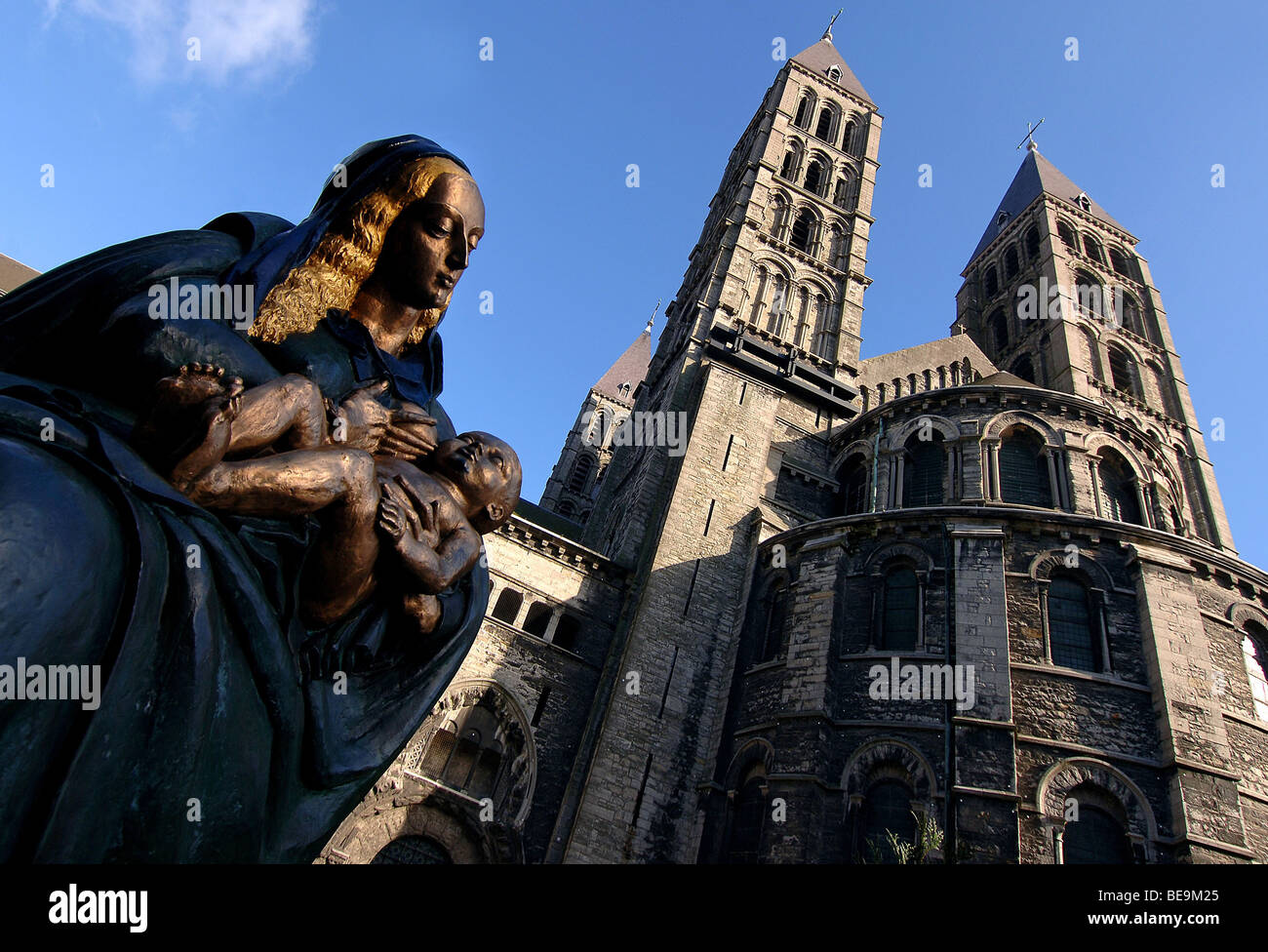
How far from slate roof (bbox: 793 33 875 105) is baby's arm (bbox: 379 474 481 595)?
39589mm

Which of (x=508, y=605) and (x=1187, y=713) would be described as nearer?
(x=1187, y=713)

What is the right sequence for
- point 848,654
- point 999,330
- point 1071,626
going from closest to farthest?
point 1071,626, point 848,654, point 999,330

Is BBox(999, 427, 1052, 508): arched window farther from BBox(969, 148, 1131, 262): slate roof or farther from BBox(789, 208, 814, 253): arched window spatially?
BBox(969, 148, 1131, 262): slate roof

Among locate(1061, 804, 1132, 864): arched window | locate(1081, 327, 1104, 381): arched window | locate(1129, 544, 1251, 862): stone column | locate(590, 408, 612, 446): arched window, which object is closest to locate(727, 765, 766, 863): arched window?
locate(1061, 804, 1132, 864): arched window

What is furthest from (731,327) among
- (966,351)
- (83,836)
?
(83,836)

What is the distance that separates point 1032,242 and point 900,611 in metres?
30.3

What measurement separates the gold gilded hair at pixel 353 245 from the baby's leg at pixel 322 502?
0.71 m

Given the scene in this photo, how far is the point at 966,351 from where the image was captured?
28484mm

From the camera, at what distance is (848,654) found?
46.3 ft

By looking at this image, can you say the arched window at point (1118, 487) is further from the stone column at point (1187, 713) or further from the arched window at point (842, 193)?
the arched window at point (842, 193)

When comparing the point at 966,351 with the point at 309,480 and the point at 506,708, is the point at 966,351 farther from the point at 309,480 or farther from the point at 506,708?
the point at 309,480

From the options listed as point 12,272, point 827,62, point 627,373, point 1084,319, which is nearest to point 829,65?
point 827,62

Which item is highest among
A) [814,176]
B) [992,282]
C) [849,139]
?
[992,282]

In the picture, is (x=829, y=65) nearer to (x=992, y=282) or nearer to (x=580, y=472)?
(x=992, y=282)
